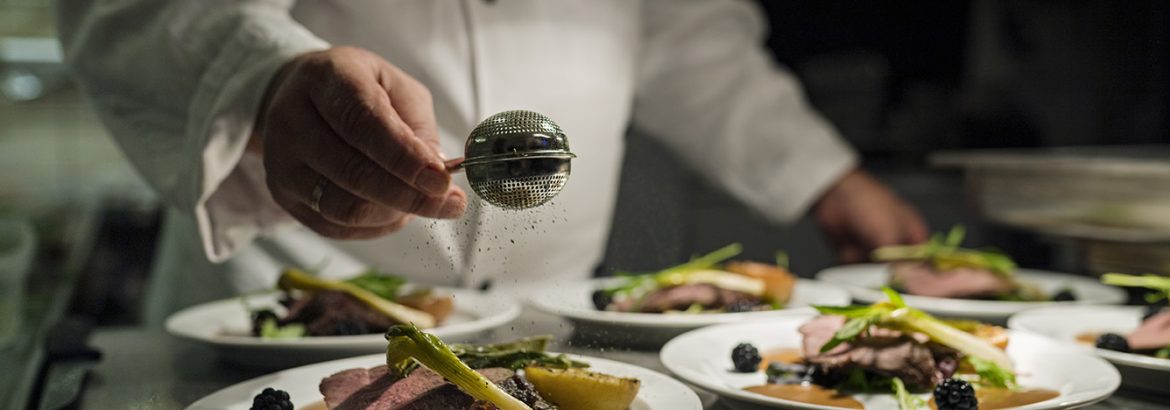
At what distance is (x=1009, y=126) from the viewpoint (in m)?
3.52

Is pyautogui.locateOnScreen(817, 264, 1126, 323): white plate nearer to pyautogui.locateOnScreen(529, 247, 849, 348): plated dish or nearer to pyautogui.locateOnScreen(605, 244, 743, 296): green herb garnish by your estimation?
pyautogui.locateOnScreen(529, 247, 849, 348): plated dish

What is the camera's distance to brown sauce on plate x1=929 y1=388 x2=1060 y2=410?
1.03 m

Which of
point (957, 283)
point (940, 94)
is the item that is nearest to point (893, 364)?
point (957, 283)

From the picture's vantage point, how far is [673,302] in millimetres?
1595

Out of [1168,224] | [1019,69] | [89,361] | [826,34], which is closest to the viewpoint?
[89,361]

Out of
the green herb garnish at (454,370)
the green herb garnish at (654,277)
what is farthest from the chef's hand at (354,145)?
the green herb garnish at (654,277)

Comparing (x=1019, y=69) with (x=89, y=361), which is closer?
(x=89, y=361)

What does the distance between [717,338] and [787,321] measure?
15 centimetres

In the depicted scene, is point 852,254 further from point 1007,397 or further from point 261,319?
point 261,319

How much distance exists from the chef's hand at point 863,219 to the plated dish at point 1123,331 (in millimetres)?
790

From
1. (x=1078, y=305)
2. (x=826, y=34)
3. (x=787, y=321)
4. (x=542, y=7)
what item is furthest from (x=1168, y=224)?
(x=826, y=34)

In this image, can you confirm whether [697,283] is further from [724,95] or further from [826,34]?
[826,34]

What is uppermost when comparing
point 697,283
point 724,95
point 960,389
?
point 724,95

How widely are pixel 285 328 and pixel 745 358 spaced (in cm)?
65
